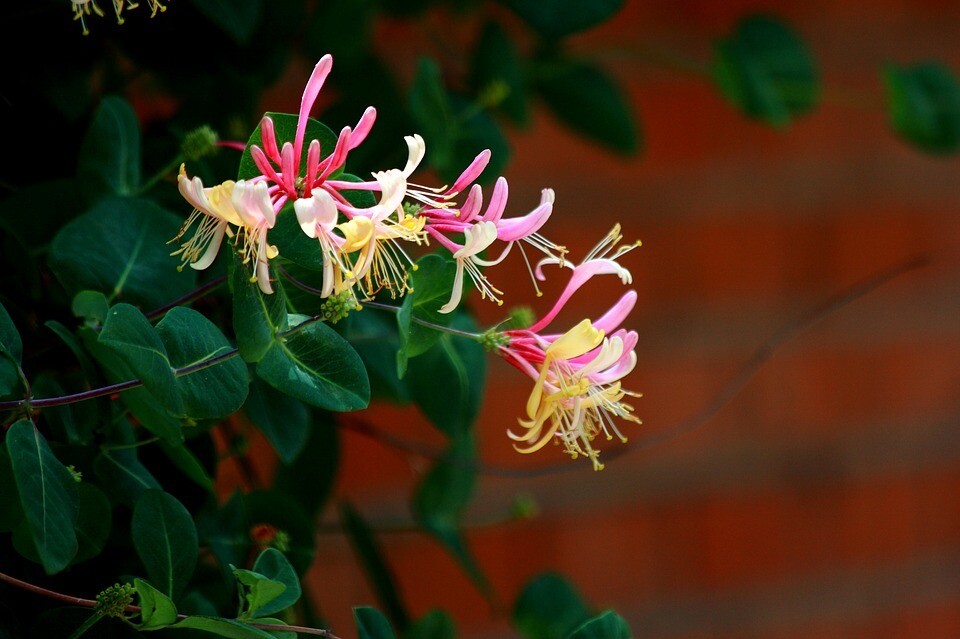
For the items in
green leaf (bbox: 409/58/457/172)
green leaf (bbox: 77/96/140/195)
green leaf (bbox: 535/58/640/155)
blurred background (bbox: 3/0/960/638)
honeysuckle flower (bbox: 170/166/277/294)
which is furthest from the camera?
blurred background (bbox: 3/0/960/638)

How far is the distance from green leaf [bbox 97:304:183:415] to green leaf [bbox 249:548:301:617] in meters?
0.05

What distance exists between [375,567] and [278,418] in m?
0.16

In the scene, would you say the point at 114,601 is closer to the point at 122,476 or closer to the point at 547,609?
the point at 122,476

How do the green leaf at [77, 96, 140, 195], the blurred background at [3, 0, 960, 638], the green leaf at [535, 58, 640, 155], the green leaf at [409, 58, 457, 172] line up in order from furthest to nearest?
the blurred background at [3, 0, 960, 638] → the green leaf at [535, 58, 640, 155] → the green leaf at [409, 58, 457, 172] → the green leaf at [77, 96, 140, 195]

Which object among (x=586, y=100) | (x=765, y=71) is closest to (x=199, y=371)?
(x=586, y=100)

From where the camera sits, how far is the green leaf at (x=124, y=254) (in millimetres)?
302

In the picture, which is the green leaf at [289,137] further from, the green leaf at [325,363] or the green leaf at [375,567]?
the green leaf at [375,567]

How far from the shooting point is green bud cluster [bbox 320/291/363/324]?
0.25m

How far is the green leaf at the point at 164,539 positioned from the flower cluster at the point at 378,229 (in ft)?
0.22

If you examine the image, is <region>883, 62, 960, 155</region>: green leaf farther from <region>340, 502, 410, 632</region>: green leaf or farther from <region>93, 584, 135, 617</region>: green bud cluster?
<region>93, 584, 135, 617</region>: green bud cluster

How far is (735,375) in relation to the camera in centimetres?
96

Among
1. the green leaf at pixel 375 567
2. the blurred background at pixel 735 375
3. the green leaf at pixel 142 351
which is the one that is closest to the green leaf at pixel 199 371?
the green leaf at pixel 142 351

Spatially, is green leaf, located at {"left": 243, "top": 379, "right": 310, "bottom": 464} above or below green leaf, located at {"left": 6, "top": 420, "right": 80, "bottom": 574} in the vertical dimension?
above

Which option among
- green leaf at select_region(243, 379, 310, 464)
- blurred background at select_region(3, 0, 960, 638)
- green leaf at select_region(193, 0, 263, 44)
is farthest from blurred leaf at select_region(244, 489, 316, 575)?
blurred background at select_region(3, 0, 960, 638)
